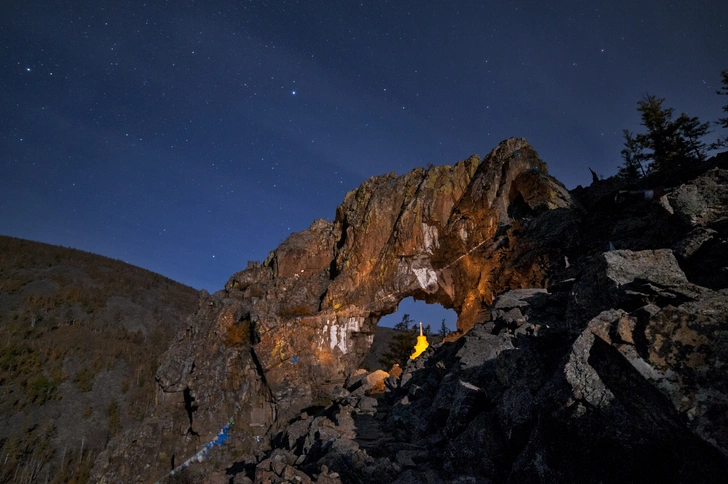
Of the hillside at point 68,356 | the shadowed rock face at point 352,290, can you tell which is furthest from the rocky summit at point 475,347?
the hillside at point 68,356

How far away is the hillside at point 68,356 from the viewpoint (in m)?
35.4

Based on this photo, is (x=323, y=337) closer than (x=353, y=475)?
No

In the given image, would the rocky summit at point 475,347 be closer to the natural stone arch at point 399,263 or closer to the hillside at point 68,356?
the natural stone arch at point 399,263

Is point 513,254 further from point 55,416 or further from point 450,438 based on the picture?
point 55,416

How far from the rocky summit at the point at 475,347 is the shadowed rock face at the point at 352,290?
0.14 metres

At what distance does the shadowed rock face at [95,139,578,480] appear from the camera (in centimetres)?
2277

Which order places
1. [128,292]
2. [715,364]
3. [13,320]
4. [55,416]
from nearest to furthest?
[715,364]
[55,416]
[13,320]
[128,292]

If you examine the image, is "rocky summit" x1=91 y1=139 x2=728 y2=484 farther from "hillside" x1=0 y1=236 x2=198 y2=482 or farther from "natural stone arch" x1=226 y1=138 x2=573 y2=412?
"hillside" x1=0 y1=236 x2=198 y2=482

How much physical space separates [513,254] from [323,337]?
15.9m

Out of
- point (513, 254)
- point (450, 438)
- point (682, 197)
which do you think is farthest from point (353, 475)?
point (513, 254)

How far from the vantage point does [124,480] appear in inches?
874

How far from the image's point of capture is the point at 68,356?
46.0 m

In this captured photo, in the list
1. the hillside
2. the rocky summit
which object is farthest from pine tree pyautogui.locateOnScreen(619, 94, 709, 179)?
the hillside

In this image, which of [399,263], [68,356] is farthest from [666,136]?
[68,356]
